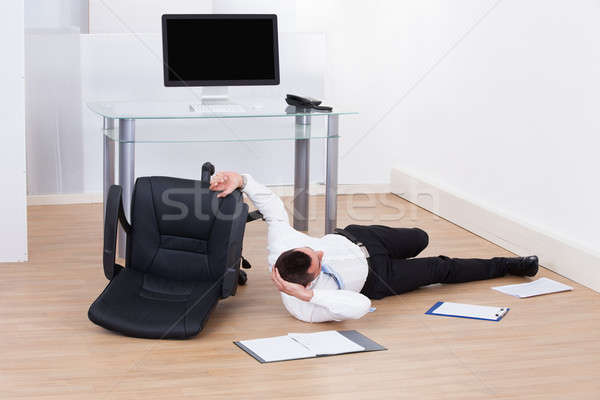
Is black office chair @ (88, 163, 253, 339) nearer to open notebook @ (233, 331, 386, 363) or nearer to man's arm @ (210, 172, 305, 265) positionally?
man's arm @ (210, 172, 305, 265)

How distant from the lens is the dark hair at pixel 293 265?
3.46 metres

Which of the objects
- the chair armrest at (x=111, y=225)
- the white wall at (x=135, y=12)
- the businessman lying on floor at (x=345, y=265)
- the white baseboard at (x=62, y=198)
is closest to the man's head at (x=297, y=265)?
the businessman lying on floor at (x=345, y=265)

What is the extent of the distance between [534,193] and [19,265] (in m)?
2.97

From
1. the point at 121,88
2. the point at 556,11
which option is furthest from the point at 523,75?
the point at 121,88

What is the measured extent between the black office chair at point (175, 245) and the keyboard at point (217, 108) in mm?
697

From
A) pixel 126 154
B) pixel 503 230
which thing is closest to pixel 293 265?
pixel 126 154

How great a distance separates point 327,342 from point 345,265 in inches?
16.6

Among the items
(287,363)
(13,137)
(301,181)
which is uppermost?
(13,137)

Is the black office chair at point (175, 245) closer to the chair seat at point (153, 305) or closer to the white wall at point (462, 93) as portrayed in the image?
the chair seat at point (153, 305)

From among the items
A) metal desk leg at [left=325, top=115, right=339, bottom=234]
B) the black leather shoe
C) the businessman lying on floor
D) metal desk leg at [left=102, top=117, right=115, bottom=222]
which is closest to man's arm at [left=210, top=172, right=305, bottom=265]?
the businessman lying on floor

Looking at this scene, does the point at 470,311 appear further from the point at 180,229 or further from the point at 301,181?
the point at 301,181

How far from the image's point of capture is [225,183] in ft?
12.7

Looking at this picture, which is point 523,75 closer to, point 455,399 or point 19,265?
point 455,399

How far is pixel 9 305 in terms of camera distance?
3.86 meters
